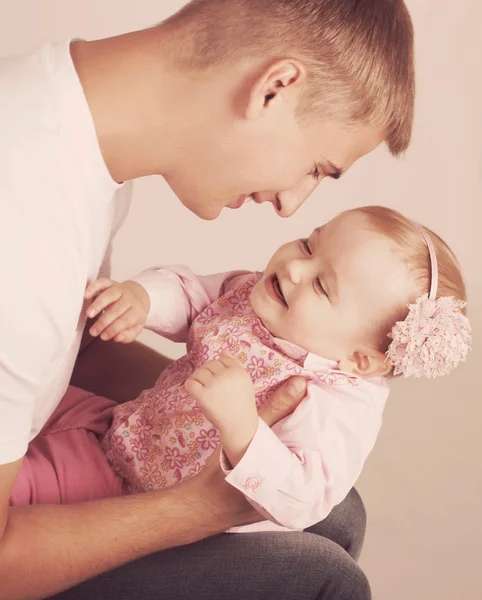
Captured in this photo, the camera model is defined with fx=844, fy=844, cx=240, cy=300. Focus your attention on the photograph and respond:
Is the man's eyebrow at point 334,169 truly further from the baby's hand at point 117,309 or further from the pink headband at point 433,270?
the baby's hand at point 117,309

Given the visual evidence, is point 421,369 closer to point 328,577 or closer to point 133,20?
point 328,577

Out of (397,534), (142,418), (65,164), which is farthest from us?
(397,534)

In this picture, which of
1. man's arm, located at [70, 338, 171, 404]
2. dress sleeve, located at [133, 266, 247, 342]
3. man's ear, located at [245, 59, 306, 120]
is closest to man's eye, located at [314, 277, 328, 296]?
dress sleeve, located at [133, 266, 247, 342]

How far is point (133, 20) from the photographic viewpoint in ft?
8.15

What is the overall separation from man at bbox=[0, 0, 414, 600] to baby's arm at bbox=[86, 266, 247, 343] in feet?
0.15

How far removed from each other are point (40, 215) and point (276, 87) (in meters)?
0.35

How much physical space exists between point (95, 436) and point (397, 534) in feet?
3.28

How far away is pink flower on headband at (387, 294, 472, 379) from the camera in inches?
52.8

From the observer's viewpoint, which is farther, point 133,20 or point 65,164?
point 133,20

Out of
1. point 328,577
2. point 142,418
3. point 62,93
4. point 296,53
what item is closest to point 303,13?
point 296,53

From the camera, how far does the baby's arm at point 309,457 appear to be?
1224 mm

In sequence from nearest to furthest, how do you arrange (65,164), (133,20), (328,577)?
(65,164) < (328,577) < (133,20)

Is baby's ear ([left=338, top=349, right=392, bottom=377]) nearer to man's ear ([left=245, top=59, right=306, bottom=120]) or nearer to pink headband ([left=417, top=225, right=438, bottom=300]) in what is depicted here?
pink headband ([left=417, top=225, right=438, bottom=300])

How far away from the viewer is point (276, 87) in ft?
3.66
